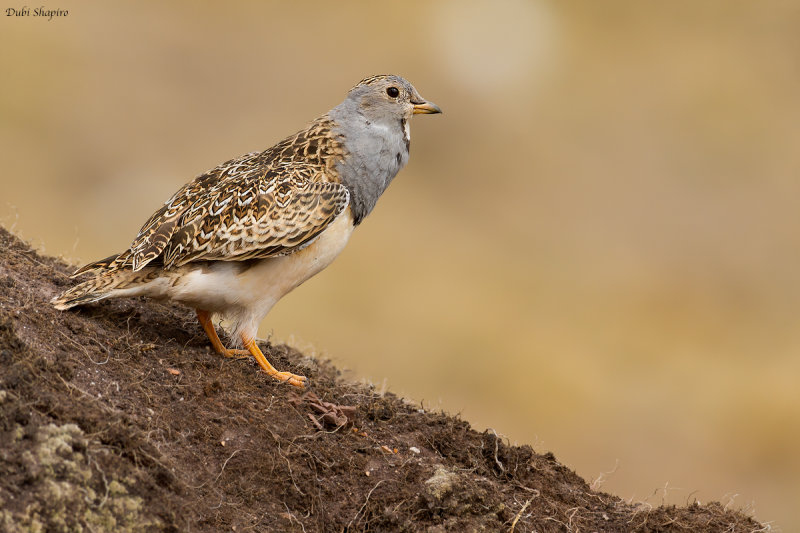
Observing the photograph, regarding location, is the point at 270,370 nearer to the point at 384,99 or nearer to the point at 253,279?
the point at 253,279

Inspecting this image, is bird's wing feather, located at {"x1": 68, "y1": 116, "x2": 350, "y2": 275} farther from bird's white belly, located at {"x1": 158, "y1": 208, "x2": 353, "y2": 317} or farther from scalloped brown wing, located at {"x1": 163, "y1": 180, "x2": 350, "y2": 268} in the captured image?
bird's white belly, located at {"x1": 158, "y1": 208, "x2": 353, "y2": 317}

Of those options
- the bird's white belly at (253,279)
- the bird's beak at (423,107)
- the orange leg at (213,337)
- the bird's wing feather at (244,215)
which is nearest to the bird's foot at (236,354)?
the orange leg at (213,337)

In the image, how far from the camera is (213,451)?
21.7 feet

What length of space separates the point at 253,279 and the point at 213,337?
0.66 meters

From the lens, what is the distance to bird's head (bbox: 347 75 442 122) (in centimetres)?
903

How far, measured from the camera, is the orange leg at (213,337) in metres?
8.26

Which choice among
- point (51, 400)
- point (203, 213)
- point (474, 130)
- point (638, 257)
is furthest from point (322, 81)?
point (51, 400)

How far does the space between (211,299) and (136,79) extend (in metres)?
24.1

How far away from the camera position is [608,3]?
40.1 meters

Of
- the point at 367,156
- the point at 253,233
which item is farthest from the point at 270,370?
the point at 367,156

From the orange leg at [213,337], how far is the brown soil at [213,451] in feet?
0.38

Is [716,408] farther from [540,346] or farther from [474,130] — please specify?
[474,130]

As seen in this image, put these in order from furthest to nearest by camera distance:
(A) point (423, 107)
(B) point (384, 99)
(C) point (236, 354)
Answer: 1. (A) point (423, 107)
2. (B) point (384, 99)
3. (C) point (236, 354)

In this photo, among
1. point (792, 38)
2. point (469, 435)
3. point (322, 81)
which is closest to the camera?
point (469, 435)
